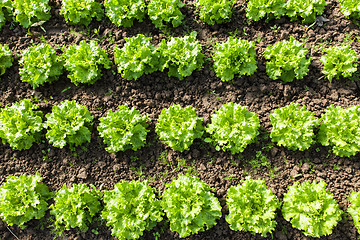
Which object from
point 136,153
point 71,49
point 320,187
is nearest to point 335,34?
point 320,187

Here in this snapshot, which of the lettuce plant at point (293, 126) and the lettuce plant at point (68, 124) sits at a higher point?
the lettuce plant at point (68, 124)

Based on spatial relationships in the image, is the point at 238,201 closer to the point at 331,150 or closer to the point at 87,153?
the point at 331,150

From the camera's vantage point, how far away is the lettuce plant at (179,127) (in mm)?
6145

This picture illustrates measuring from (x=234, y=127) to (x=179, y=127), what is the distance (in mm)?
1054

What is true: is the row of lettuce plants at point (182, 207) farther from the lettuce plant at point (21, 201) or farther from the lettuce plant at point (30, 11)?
the lettuce plant at point (30, 11)

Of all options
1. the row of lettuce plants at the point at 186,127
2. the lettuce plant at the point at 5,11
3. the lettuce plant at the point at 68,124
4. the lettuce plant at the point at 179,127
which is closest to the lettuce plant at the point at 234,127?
the row of lettuce plants at the point at 186,127

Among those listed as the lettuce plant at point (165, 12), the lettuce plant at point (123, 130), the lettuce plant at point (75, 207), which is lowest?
the lettuce plant at point (75, 207)

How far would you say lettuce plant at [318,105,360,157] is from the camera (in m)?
5.93

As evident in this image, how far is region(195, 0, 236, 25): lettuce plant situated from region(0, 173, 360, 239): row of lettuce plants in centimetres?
352

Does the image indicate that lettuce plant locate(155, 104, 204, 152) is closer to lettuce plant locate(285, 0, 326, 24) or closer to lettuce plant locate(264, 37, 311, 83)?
lettuce plant locate(264, 37, 311, 83)

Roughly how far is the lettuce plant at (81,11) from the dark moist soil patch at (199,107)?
0.67ft

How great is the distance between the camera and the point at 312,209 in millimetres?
5582

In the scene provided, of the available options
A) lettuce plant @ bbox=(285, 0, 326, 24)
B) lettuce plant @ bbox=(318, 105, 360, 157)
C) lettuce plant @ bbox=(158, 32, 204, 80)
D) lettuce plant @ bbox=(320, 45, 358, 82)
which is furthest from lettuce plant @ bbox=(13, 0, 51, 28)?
lettuce plant @ bbox=(318, 105, 360, 157)

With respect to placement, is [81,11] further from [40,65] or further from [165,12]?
[165,12]
